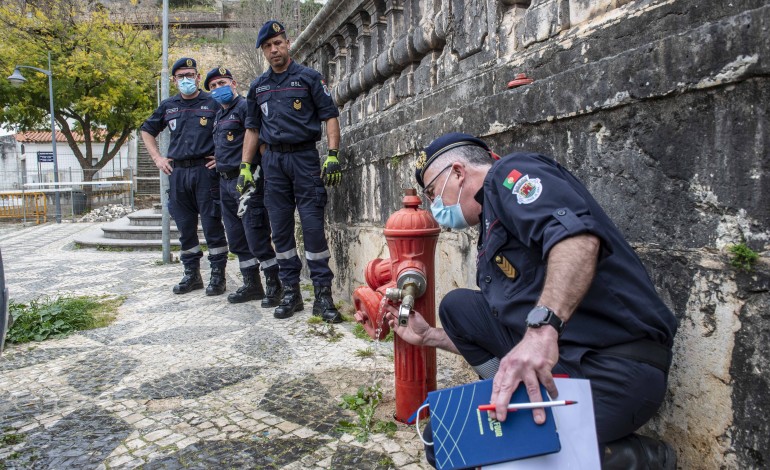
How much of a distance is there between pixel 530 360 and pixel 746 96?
96 cm

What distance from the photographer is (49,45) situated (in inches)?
915

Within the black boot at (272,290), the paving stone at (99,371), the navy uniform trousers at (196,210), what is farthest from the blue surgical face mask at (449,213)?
the navy uniform trousers at (196,210)

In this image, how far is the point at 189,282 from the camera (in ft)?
20.1

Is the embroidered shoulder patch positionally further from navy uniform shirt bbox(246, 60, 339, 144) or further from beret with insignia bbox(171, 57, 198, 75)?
beret with insignia bbox(171, 57, 198, 75)

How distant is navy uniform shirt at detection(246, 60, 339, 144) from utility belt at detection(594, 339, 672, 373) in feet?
11.1

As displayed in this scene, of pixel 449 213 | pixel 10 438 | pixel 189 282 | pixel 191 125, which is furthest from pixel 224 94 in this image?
pixel 449 213

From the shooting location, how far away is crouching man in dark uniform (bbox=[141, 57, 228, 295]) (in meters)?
5.93

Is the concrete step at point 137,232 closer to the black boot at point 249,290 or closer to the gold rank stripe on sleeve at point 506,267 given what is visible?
the black boot at point 249,290

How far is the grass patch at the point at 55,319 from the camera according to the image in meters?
4.36

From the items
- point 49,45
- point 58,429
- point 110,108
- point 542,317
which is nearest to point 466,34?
point 542,317

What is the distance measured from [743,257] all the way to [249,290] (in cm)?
460

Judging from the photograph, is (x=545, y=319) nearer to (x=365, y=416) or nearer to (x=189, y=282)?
(x=365, y=416)

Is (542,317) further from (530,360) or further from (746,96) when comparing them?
(746,96)

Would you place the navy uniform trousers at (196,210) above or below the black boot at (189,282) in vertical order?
above
